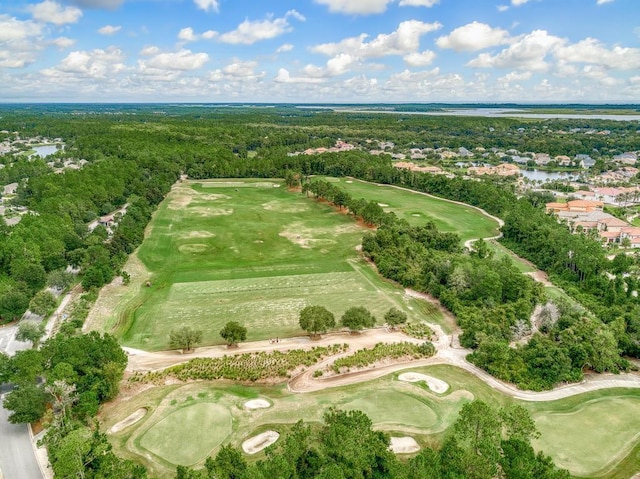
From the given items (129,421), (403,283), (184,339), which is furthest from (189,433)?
(403,283)

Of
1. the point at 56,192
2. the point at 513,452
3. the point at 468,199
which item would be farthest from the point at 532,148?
the point at 513,452

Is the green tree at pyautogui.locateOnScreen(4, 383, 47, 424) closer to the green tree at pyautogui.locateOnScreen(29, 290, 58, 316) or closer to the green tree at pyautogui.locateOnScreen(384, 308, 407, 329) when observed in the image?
the green tree at pyautogui.locateOnScreen(29, 290, 58, 316)

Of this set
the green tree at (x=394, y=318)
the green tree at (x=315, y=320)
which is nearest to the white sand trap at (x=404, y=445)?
the green tree at (x=315, y=320)

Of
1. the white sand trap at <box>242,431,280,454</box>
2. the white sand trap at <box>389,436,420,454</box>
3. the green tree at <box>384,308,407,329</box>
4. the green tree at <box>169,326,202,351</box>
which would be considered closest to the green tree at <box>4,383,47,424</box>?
the green tree at <box>169,326,202,351</box>

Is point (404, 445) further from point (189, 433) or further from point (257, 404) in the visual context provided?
point (189, 433)

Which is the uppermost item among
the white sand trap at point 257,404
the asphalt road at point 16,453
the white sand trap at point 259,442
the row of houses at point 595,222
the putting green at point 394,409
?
the row of houses at point 595,222

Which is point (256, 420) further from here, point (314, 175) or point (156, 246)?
point (314, 175)

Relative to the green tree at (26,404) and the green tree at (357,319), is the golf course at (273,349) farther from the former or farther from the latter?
the green tree at (26,404)
